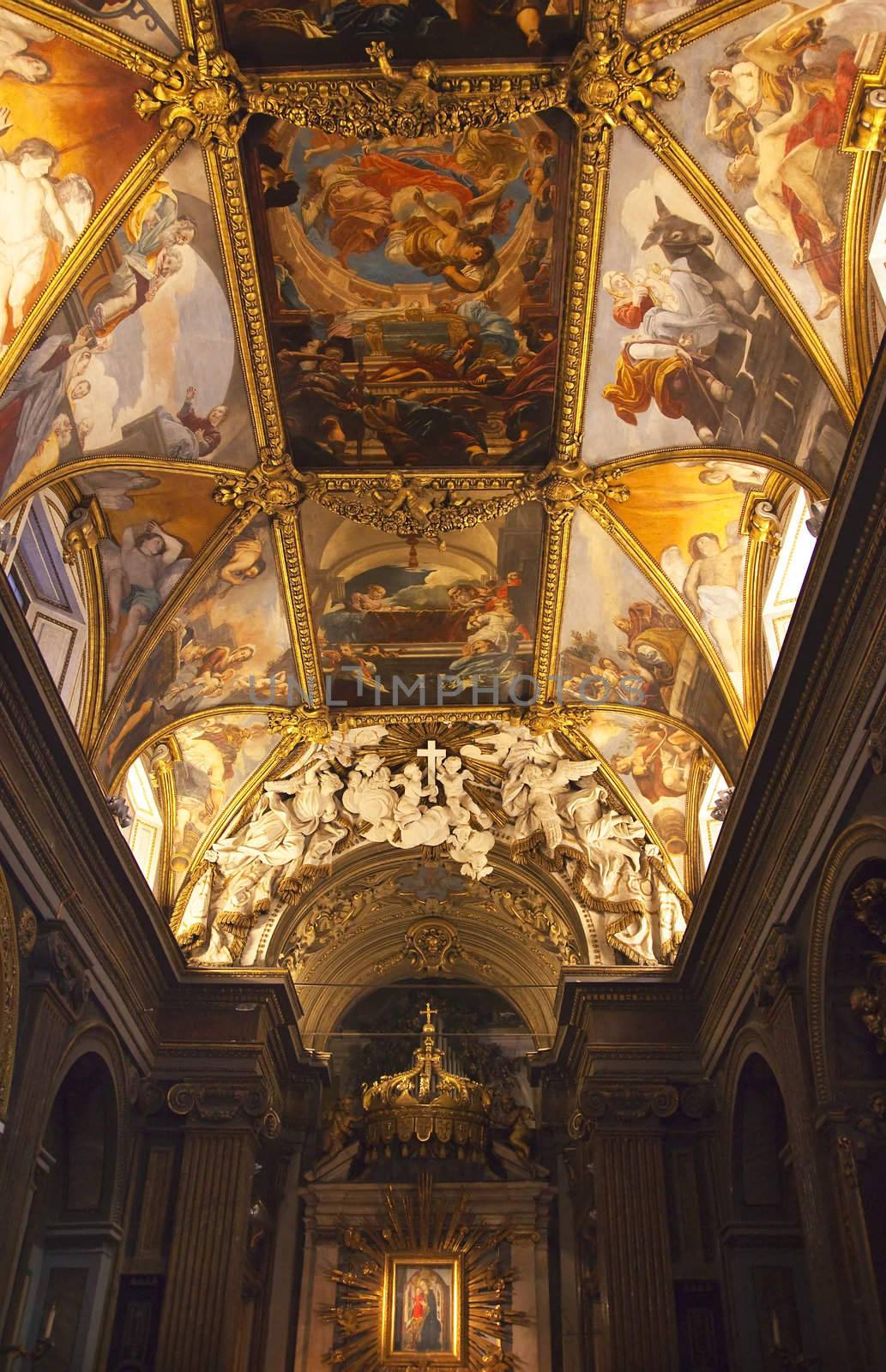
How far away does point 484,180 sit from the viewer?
1117 centimetres

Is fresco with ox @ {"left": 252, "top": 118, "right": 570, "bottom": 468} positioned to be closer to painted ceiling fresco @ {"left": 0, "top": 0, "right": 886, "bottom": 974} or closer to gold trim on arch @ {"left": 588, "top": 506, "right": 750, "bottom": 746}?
painted ceiling fresco @ {"left": 0, "top": 0, "right": 886, "bottom": 974}

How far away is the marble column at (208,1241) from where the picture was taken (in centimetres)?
1364

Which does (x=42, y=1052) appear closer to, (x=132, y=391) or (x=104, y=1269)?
(x=104, y=1269)

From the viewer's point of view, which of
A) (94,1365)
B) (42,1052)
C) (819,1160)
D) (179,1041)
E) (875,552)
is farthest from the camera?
(179,1041)

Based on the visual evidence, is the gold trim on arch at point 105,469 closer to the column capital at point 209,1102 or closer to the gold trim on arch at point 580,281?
the gold trim on arch at point 580,281

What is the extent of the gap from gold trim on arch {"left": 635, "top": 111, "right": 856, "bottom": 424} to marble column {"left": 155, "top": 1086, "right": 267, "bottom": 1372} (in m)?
10.6

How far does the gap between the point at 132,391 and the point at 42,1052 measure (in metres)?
6.15

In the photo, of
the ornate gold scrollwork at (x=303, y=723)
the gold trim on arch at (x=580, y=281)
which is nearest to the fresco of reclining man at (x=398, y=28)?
the gold trim on arch at (x=580, y=281)

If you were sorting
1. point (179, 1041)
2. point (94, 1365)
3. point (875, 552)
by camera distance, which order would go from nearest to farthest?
1. point (875, 552)
2. point (94, 1365)
3. point (179, 1041)

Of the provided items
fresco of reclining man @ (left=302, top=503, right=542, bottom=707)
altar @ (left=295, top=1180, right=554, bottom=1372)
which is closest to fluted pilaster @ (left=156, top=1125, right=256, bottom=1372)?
altar @ (left=295, top=1180, right=554, bottom=1372)

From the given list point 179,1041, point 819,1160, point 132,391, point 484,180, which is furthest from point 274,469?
point 819,1160

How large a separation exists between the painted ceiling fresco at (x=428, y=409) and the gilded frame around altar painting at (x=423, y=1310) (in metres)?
4.56

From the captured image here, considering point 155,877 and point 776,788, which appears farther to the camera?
point 155,877

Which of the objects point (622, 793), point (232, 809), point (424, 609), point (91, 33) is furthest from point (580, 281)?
point (232, 809)
